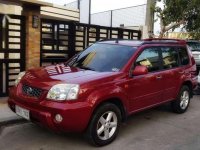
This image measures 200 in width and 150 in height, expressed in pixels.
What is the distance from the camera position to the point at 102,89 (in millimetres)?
5031

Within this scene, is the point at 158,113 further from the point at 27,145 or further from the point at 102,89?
the point at 27,145

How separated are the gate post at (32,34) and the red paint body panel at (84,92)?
2695 mm

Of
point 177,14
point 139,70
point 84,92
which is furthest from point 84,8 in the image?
point 84,92

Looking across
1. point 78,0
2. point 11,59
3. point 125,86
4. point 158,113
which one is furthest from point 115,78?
point 78,0

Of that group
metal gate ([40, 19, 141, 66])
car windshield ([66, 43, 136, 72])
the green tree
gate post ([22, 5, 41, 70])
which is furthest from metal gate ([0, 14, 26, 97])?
the green tree

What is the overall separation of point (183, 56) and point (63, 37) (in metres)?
3.69

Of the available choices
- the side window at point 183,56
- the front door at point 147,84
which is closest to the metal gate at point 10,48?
the front door at point 147,84

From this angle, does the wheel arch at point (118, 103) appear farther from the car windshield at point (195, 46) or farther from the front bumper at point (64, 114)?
the car windshield at point (195, 46)

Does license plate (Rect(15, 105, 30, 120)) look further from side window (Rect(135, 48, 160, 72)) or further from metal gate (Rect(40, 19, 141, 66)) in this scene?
metal gate (Rect(40, 19, 141, 66))

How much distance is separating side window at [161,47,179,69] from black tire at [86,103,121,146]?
1906 mm

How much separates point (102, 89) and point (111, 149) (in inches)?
37.4

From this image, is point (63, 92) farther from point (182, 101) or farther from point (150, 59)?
point (182, 101)

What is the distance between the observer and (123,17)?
16734mm

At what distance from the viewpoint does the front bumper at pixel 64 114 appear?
464 cm
